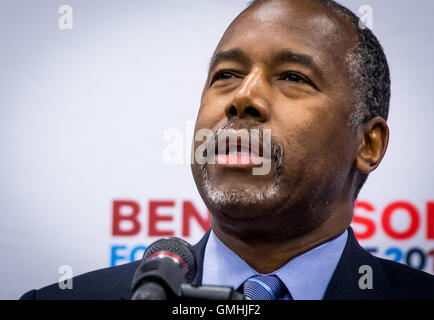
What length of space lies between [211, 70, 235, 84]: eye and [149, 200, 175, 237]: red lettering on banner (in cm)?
82

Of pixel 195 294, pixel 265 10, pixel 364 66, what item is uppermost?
pixel 265 10

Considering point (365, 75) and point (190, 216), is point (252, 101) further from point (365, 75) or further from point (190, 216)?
point (190, 216)

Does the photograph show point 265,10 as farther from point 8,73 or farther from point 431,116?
point 8,73

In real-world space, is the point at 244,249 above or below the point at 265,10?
below

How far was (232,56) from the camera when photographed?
1.41 m

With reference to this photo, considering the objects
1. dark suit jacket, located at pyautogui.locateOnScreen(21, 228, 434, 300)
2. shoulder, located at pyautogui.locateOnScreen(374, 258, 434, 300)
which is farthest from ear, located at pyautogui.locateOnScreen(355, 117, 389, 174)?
shoulder, located at pyautogui.locateOnScreen(374, 258, 434, 300)

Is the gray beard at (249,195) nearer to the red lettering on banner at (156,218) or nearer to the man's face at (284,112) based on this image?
the man's face at (284,112)

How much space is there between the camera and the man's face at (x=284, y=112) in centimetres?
124

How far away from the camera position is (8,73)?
2.30 m

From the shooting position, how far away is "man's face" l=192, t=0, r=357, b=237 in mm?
1242

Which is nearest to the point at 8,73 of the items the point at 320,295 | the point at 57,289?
the point at 57,289

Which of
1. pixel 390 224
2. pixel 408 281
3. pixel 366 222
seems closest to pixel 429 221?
pixel 390 224
